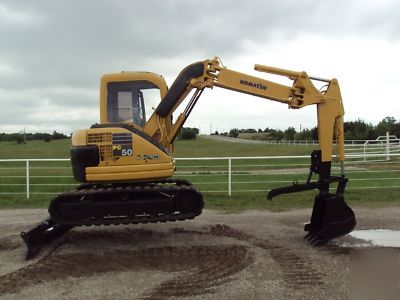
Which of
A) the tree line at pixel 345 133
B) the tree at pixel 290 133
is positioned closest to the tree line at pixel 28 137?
the tree line at pixel 345 133

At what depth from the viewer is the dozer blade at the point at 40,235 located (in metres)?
7.85

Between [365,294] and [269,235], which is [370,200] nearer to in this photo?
[269,235]

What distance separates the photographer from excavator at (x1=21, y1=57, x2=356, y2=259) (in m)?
8.16

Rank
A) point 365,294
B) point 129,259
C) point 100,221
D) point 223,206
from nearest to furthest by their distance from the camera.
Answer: point 365,294, point 129,259, point 100,221, point 223,206

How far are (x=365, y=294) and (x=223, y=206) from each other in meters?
7.43

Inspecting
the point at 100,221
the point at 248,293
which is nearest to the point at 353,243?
the point at 248,293

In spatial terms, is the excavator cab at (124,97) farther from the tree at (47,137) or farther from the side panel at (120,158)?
the tree at (47,137)

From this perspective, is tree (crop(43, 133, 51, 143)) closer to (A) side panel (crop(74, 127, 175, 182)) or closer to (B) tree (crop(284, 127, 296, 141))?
(B) tree (crop(284, 127, 296, 141))

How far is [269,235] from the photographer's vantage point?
9.17 metres

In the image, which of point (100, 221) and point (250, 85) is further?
point (250, 85)

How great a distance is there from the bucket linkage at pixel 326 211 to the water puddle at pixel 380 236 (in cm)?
56

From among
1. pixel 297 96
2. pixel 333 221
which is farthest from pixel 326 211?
pixel 297 96

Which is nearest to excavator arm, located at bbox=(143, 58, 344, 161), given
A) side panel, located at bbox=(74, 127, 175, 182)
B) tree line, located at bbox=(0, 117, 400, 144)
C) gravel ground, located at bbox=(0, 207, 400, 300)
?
side panel, located at bbox=(74, 127, 175, 182)

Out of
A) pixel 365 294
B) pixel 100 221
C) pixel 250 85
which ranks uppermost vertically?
pixel 250 85
